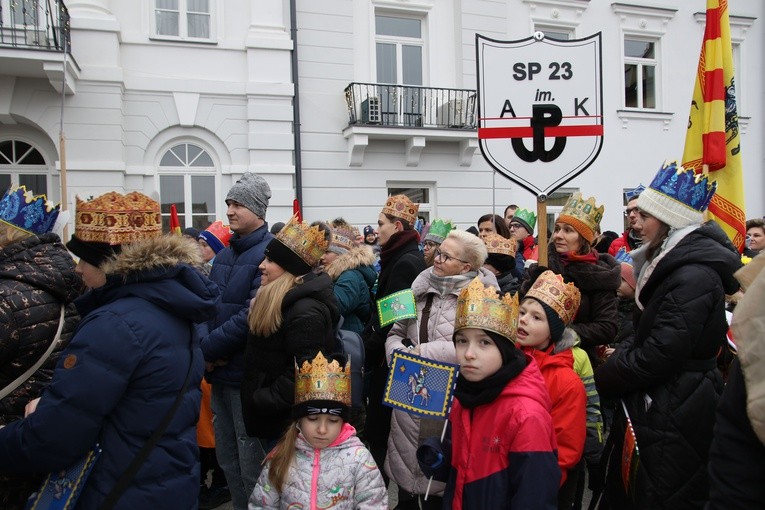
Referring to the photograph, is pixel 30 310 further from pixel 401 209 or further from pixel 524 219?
pixel 524 219

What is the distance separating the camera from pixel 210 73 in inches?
414

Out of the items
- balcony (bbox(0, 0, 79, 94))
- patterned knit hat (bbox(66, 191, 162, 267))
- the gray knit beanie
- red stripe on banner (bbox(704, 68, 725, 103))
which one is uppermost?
balcony (bbox(0, 0, 79, 94))

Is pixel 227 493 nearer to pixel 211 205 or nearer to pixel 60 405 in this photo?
pixel 60 405

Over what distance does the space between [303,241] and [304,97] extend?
8621 millimetres

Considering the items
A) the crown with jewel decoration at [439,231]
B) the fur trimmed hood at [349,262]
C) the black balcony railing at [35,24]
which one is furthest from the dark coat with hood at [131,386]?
the black balcony railing at [35,24]

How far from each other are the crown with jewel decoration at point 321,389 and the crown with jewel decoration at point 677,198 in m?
1.72

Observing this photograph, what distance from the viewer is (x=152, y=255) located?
218 centimetres

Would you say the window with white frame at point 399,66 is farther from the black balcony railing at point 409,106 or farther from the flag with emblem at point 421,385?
the flag with emblem at point 421,385

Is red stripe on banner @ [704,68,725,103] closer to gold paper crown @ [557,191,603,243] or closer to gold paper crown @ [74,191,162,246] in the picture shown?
gold paper crown @ [557,191,603,243]

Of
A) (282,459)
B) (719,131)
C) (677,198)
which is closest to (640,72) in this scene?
(719,131)

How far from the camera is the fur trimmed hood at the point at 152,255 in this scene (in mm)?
2154

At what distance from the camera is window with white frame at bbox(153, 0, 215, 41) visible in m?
10.3

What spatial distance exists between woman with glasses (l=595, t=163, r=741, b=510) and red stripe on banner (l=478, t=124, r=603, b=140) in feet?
2.41

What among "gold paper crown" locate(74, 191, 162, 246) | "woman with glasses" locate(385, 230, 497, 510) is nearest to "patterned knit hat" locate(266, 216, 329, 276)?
"woman with glasses" locate(385, 230, 497, 510)
